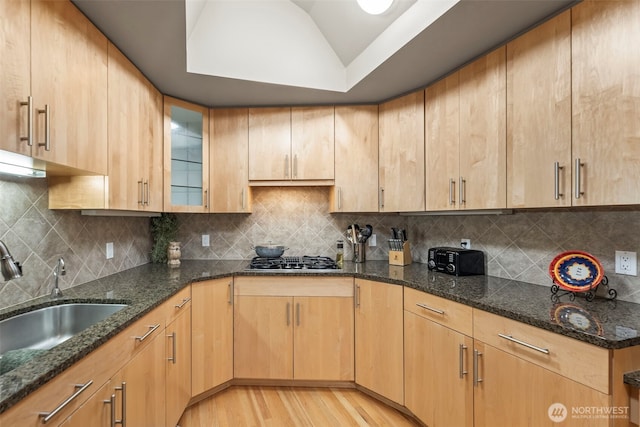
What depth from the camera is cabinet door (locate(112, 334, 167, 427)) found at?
1.33 meters

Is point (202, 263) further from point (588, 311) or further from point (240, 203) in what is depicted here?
point (588, 311)

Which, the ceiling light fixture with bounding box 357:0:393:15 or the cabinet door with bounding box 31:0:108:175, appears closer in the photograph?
the cabinet door with bounding box 31:0:108:175

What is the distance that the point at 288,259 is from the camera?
2.83 m

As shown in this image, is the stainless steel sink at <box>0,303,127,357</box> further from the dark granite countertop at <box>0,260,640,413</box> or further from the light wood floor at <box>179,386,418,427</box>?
the light wood floor at <box>179,386,418,427</box>

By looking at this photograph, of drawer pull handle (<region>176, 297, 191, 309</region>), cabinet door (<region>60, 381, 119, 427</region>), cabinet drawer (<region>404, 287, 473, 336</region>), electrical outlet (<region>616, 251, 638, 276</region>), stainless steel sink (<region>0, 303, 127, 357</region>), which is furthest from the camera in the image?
drawer pull handle (<region>176, 297, 191, 309</region>)

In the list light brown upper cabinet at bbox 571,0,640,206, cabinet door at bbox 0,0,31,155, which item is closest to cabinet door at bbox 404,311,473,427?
light brown upper cabinet at bbox 571,0,640,206

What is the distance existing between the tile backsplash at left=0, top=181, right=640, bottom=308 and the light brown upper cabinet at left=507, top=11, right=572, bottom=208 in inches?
13.8

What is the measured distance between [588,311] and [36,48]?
2.45 metres

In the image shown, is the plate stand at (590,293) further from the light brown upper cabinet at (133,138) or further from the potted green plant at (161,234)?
the potted green plant at (161,234)

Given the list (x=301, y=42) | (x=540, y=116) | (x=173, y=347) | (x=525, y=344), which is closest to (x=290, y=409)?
(x=173, y=347)

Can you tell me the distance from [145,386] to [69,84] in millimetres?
1378

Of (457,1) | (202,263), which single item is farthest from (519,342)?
(202,263)

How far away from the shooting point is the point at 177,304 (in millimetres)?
1963

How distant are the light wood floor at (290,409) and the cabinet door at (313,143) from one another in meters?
1.66
